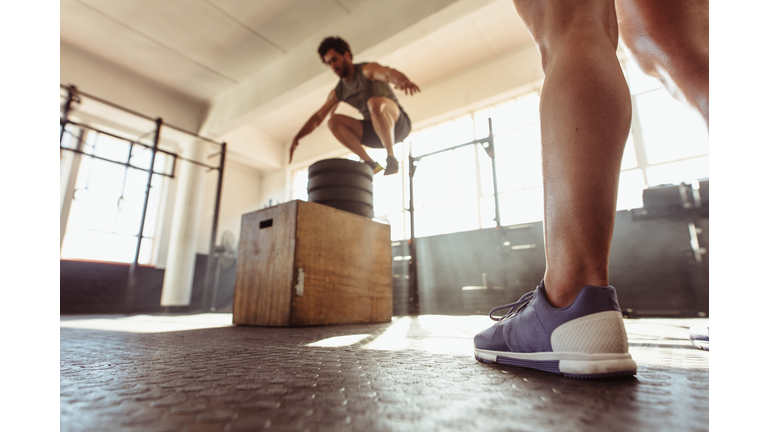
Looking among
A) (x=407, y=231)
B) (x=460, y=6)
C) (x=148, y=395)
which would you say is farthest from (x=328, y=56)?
(x=407, y=231)

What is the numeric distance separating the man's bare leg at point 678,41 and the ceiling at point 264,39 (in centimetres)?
277

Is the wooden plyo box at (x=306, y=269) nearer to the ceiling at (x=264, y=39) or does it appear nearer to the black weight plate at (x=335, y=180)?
the black weight plate at (x=335, y=180)

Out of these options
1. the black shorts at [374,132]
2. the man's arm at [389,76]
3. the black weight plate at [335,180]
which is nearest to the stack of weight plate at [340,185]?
the black weight plate at [335,180]

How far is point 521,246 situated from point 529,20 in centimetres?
356

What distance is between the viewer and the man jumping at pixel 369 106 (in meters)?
2.25

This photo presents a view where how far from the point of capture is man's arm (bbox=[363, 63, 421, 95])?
2.34 meters

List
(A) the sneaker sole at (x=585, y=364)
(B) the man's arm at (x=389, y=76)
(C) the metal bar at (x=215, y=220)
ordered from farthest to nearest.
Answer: (C) the metal bar at (x=215, y=220) → (B) the man's arm at (x=389, y=76) → (A) the sneaker sole at (x=585, y=364)

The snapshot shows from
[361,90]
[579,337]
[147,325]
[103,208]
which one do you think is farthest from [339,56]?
[103,208]

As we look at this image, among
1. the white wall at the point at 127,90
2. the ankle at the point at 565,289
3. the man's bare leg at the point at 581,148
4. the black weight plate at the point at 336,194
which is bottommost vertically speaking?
the ankle at the point at 565,289

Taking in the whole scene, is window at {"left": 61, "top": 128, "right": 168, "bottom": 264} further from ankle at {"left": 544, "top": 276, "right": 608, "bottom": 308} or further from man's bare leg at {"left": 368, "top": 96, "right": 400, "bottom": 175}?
ankle at {"left": 544, "top": 276, "right": 608, "bottom": 308}

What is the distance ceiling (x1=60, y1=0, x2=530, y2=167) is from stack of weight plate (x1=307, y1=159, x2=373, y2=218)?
2.14 m

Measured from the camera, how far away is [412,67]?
5285 mm

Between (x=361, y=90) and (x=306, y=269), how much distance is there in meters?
1.32
